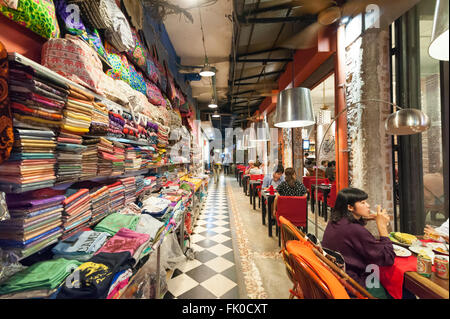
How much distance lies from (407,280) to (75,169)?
228cm

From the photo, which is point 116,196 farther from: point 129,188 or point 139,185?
point 139,185

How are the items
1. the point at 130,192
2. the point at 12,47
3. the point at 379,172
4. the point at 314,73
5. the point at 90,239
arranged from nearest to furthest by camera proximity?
the point at 12,47 < the point at 90,239 < the point at 130,192 < the point at 379,172 < the point at 314,73

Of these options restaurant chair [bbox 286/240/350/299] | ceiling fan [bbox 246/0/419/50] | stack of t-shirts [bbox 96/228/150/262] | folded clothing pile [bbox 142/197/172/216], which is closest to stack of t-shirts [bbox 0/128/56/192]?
stack of t-shirts [bbox 96/228/150/262]

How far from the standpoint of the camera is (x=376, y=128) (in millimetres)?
2963

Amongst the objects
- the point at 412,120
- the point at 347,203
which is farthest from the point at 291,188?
the point at 412,120

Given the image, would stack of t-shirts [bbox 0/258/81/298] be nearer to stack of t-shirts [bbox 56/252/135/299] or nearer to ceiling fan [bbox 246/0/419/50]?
stack of t-shirts [bbox 56/252/135/299]

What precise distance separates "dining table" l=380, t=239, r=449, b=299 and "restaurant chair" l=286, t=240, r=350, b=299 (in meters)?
0.53

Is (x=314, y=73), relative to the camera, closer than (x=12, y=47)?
No

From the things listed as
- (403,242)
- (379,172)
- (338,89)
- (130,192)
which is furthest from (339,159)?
(130,192)

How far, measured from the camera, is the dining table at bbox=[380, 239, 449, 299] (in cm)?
112

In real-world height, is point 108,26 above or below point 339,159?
above

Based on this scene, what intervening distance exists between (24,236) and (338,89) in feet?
15.1

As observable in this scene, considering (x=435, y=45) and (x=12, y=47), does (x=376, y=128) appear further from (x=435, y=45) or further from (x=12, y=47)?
(x=12, y=47)

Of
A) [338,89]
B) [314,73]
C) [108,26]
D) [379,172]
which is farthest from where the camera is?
[314,73]
